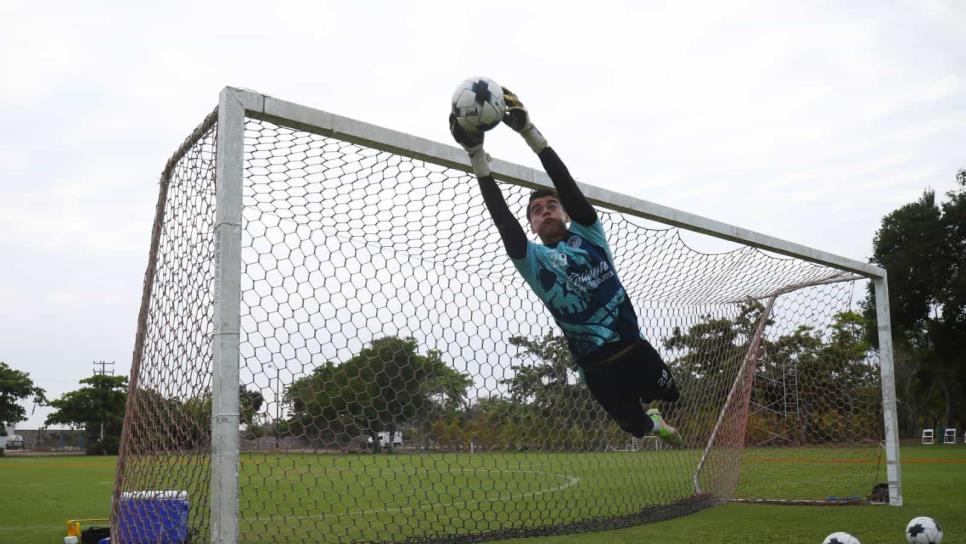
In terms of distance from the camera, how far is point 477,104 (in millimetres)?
4508

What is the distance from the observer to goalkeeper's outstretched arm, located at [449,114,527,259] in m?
4.64

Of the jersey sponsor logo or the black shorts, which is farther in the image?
the black shorts

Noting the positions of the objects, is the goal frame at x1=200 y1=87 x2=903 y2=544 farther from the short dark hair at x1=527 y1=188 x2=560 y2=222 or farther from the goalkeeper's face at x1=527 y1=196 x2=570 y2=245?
the goalkeeper's face at x1=527 y1=196 x2=570 y2=245

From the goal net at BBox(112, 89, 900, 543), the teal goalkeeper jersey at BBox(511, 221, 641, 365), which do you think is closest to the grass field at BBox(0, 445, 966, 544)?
the goal net at BBox(112, 89, 900, 543)

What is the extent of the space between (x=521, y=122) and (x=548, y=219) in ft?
3.48

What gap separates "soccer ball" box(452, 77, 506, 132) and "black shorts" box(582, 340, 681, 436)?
215 centimetres

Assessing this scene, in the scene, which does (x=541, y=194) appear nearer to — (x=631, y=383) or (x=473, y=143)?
(x=473, y=143)

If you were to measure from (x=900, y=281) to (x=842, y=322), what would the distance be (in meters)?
24.3

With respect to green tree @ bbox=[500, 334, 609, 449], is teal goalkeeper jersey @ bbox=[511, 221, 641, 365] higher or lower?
higher

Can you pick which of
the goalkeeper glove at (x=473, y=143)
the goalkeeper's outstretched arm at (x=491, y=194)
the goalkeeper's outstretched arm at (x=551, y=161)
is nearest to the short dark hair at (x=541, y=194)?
the goalkeeper's outstretched arm at (x=551, y=161)

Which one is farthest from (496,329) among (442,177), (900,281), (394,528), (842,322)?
(900,281)

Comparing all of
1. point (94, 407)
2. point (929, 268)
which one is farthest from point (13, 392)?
point (929, 268)

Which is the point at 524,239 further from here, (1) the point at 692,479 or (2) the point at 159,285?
(1) the point at 692,479

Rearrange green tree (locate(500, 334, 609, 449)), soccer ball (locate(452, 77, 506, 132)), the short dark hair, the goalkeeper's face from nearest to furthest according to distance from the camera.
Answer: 1. soccer ball (locate(452, 77, 506, 132))
2. the goalkeeper's face
3. the short dark hair
4. green tree (locate(500, 334, 609, 449))
